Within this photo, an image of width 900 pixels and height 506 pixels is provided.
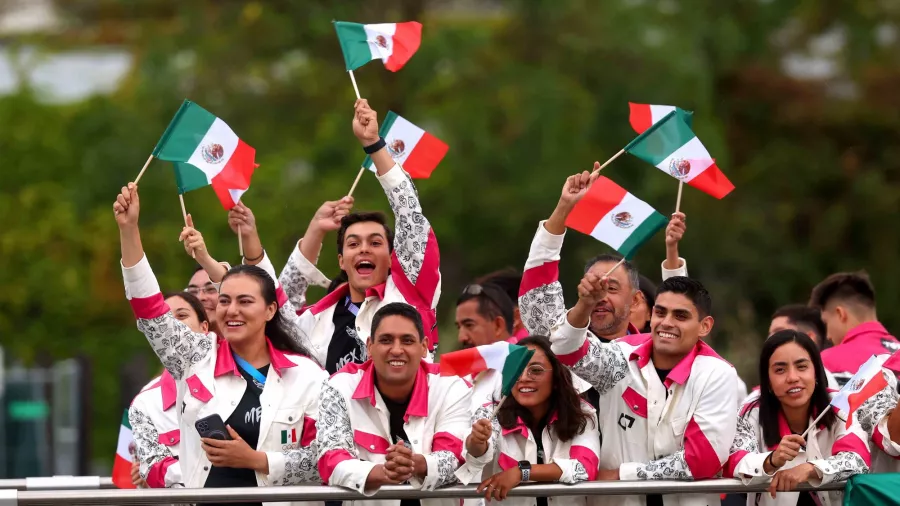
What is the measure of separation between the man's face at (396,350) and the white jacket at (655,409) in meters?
0.66

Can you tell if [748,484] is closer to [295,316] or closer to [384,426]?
[384,426]

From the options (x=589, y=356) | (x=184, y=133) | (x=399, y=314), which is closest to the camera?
(x=399, y=314)

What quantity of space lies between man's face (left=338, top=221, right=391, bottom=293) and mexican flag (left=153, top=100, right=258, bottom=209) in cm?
77

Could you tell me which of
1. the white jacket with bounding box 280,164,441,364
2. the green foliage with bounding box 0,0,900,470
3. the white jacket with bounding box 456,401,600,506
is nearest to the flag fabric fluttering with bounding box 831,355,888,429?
the white jacket with bounding box 456,401,600,506

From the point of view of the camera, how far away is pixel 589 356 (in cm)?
772

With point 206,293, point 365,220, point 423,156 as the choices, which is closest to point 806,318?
point 423,156

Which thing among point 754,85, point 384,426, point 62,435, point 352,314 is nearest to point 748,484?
point 384,426

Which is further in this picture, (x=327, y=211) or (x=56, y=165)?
(x=56, y=165)

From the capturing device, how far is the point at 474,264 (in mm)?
23781

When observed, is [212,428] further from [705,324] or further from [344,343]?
[705,324]

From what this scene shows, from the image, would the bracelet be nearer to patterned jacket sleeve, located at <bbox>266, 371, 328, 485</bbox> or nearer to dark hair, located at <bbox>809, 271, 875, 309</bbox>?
patterned jacket sleeve, located at <bbox>266, 371, 328, 485</bbox>

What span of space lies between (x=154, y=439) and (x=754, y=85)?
705 inches

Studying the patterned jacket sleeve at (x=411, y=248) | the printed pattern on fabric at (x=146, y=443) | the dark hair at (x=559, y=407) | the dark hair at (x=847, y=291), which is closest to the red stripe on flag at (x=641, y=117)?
the patterned jacket sleeve at (x=411, y=248)

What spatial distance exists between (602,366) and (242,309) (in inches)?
67.7
